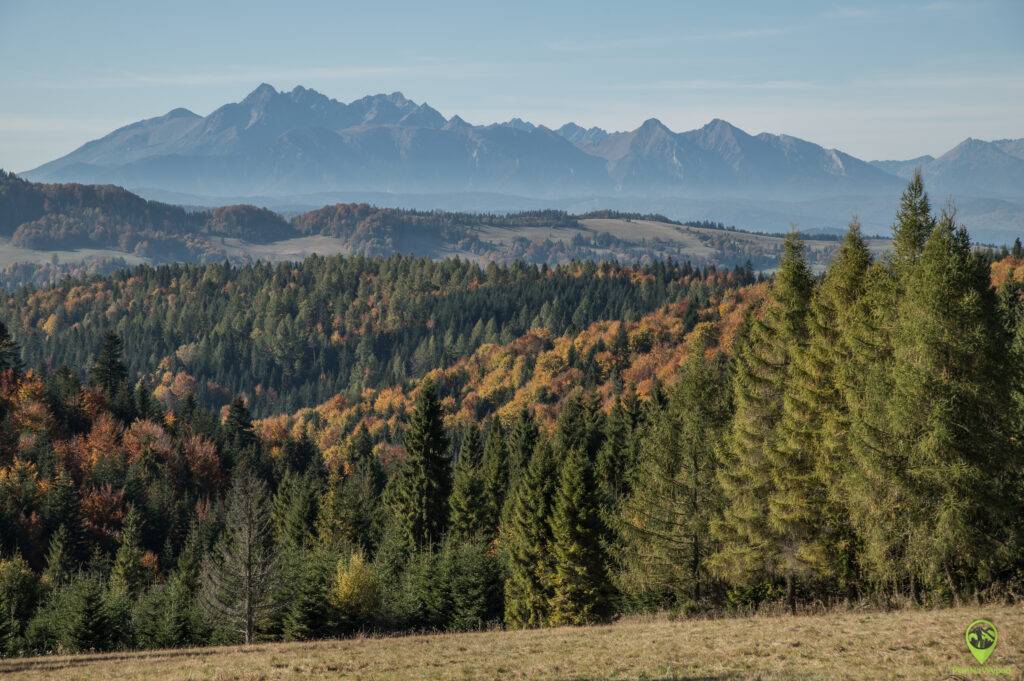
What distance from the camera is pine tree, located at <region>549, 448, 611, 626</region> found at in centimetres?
4603

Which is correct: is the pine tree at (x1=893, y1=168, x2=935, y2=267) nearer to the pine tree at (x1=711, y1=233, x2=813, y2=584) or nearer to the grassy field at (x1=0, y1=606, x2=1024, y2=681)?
the pine tree at (x1=711, y1=233, x2=813, y2=584)

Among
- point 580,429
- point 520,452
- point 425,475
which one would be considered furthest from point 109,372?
point 425,475

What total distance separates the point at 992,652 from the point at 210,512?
85.5 metres

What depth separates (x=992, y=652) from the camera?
2109 cm

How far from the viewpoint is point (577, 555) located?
152 feet

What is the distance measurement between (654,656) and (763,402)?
13364mm

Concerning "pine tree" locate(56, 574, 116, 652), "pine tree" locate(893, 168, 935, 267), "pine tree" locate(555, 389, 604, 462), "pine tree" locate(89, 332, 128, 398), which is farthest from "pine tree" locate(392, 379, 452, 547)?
"pine tree" locate(89, 332, 128, 398)

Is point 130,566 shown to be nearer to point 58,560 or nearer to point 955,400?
point 58,560

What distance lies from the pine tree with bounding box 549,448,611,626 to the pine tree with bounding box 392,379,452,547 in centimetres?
1341

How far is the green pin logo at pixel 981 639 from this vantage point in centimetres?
2105

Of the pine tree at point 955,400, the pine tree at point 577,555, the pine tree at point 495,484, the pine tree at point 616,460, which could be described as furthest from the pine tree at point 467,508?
the pine tree at point 955,400

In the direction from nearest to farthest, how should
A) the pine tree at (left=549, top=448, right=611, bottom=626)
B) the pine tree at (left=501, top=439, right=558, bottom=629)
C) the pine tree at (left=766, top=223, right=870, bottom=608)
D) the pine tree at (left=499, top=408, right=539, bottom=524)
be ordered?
the pine tree at (left=766, top=223, right=870, bottom=608) < the pine tree at (left=549, top=448, right=611, bottom=626) < the pine tree at (left=501, top=439, right=558, bottom=629) < the pine tree at (left=499, top=408, right=539, bottom=524)

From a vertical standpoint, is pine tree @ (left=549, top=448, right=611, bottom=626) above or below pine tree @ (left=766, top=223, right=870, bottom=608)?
below

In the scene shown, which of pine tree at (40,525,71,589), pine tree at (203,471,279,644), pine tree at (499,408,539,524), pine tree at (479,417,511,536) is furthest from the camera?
pine tree at (40,525,71,589)
